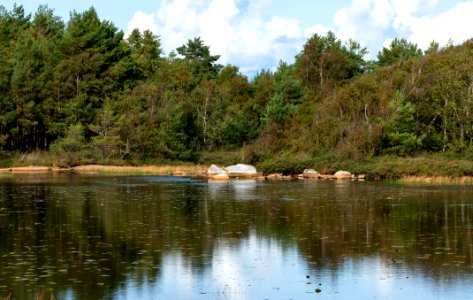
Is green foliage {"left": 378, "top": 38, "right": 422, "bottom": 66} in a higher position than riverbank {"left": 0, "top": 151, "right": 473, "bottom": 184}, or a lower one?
higher

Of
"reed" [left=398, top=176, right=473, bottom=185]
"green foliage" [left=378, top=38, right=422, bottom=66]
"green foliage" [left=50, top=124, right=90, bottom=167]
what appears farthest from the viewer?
"green foliage" [left=378, top=38, right=422, bottom=66]

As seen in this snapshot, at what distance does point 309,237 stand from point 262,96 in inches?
3071

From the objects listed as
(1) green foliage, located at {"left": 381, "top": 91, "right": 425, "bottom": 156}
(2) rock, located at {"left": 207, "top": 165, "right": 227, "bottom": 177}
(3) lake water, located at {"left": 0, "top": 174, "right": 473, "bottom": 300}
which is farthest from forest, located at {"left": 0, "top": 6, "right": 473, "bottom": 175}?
(3) lake water, located at {"left": 0, "top": 174, "right": 473, "bottom": 300}

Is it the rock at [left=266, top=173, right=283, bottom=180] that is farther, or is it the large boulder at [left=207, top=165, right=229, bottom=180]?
the large boulder at [left=207, top=165, right=229, bottom=180]

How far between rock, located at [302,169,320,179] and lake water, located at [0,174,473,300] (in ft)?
69.1

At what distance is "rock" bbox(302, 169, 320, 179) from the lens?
68.5 m

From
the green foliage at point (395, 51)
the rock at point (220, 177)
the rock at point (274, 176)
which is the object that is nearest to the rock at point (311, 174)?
the rock at point (274, 176)

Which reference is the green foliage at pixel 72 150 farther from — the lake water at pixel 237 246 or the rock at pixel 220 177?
the lake water at pixel 237 246

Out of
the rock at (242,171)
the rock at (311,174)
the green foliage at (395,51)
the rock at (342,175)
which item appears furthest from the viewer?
the green foliage at (395,51)

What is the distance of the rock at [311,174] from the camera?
68.5 metres

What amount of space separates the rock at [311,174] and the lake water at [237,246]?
21.1 meters

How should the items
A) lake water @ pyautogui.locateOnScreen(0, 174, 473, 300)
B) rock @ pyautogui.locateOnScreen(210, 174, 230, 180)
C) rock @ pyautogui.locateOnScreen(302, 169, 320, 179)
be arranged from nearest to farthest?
lake water @ pyautogui.locateOnScreen(0, 174, 473, 300) < rock @ pyautogui.locateOnScreen(302, 169, 320, 179) < rock @ pyautogui.locateOnScreen(210, 174, 230, 180)

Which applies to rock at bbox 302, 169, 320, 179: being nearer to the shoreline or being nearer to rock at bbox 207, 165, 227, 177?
the shoreline

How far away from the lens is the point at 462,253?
79.4 feet
